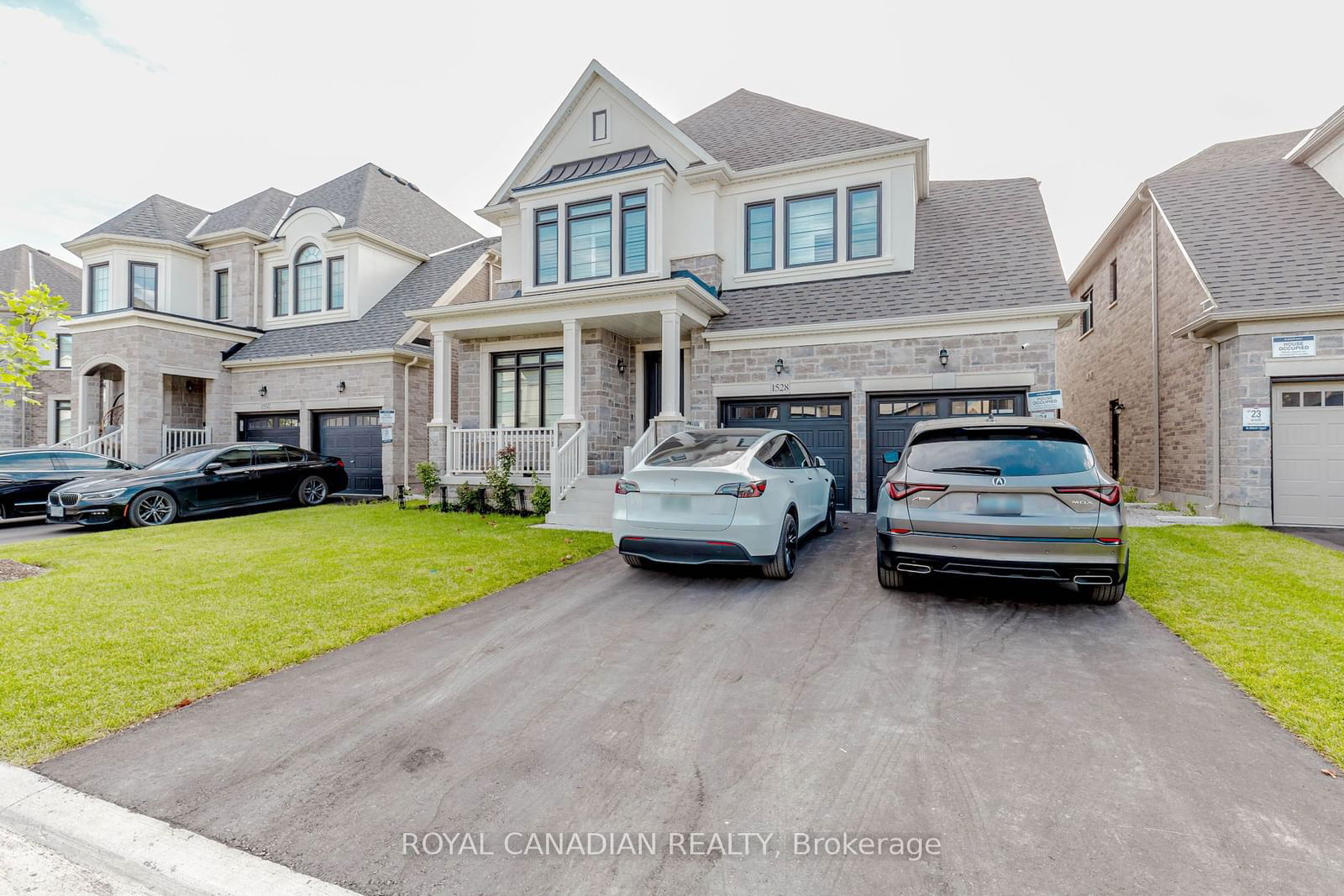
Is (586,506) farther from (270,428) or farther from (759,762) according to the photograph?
(270,428)

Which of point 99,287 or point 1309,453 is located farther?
point 99,287

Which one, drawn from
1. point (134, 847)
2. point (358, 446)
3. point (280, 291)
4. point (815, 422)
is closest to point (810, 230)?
point (815, 422)

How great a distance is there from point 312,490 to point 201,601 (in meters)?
9.48

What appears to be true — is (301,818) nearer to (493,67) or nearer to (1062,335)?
(493,67)

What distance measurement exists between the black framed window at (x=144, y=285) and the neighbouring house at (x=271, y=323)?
0.04 meters

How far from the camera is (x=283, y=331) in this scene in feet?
57.2

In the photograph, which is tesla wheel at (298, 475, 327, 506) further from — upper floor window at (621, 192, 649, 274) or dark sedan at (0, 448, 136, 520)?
upper floor window at (621, 192, 649, 274)

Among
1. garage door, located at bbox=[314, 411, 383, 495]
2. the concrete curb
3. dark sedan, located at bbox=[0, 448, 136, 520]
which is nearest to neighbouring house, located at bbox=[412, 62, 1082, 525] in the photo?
garage door, located at bbox=[314, 411, 383, 495]

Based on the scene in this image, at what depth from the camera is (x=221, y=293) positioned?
1838cm

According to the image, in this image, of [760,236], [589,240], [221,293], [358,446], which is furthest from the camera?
[221,293]

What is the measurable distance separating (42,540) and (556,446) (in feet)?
26.1

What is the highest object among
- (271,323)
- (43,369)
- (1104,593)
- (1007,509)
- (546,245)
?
(546,245)

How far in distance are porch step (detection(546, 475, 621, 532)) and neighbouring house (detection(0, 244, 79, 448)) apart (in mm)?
21774

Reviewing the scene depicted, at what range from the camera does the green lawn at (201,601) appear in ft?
11.3
